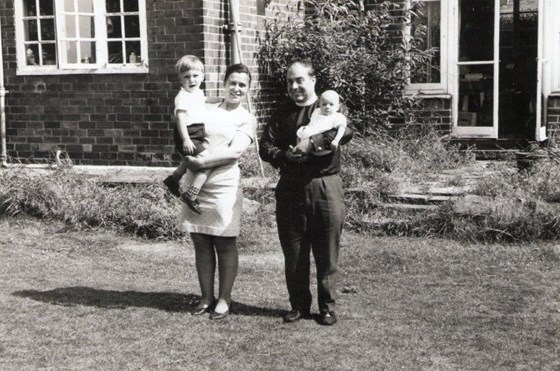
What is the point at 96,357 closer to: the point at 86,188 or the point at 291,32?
the point at 86,188

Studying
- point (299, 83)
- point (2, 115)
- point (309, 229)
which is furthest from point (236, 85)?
point (2, 115)

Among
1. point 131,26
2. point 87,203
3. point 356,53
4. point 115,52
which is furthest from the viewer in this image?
point 356,53

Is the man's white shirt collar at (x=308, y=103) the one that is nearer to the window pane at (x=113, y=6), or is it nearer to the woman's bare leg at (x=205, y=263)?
the woman's bare leg at (x=205, y=263)

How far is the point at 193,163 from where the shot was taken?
552cm

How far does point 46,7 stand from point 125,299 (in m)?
5.64

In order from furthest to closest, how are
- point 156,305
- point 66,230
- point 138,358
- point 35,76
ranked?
point 35,76, point 66,230, point 156,305, point 138,358

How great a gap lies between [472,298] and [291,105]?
1925mm

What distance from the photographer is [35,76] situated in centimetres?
1063

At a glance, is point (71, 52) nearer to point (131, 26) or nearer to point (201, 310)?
point (131, 26)

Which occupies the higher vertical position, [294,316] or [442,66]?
[442,66]

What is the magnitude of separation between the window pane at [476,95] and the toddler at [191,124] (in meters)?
6.39

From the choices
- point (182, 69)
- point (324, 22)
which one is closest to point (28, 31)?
point (324, 22)

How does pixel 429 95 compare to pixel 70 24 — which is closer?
pixel 70 24

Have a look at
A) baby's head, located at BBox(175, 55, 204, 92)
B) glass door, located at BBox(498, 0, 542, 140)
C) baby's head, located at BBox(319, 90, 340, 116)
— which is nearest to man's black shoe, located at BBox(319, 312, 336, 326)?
baby's head, located at BBox(319, 90, 340, 116)
